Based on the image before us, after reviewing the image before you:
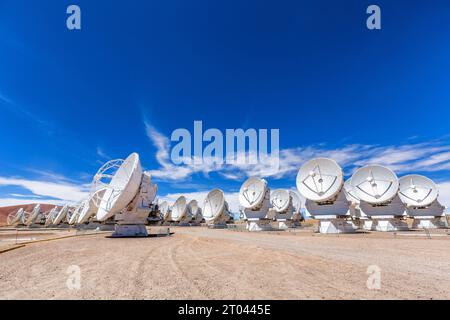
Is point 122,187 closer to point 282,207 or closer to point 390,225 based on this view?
point 390,225

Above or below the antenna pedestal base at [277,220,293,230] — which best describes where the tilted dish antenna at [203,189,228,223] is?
above

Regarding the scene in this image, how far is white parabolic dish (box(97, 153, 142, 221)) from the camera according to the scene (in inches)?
1029

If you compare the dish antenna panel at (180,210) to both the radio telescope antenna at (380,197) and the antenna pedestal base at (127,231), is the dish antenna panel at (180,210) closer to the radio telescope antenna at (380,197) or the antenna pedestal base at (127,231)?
the antenna pedestal base at (127,231)

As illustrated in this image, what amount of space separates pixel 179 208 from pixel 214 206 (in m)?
21.8

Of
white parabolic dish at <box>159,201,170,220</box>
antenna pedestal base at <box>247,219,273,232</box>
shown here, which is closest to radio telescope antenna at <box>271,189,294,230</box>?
antenna pedestal base at <box>247,219,273,232</box>

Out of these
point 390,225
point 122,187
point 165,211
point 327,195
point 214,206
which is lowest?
point 165,211

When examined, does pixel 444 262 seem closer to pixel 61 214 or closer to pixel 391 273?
pixel 391 273

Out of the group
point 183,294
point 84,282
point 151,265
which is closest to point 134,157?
point 151,265

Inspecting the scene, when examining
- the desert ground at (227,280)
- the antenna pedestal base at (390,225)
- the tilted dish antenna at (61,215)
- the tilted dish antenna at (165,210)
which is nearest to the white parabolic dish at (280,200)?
the antenna pedestal base at (390,225)

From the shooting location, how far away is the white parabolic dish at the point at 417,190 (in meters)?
44.6

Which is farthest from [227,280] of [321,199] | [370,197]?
[370,197]

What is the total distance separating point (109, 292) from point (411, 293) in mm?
8852

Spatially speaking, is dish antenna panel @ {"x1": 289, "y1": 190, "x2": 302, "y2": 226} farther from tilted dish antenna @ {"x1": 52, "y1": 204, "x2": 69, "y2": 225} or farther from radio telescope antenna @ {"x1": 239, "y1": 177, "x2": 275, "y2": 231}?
tilted dish antenna @ {"x1": 52, "y1": 204, "x2": 69, "y2": 225}

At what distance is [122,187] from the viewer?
1084 inches
